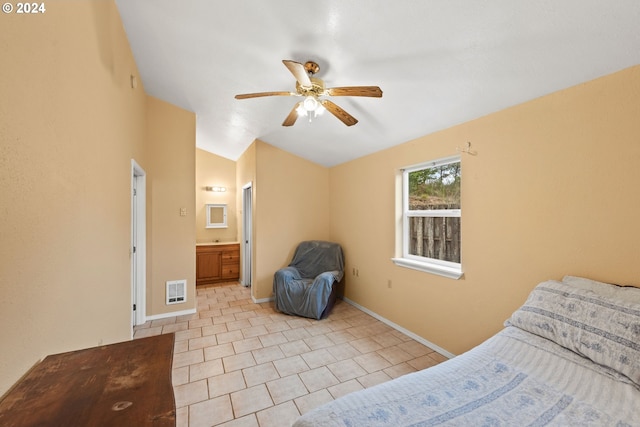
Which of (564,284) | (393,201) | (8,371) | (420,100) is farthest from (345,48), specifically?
(8,371)

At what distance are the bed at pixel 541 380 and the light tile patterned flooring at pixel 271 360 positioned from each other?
103 centimetres

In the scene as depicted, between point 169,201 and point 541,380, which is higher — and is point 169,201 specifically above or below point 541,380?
above

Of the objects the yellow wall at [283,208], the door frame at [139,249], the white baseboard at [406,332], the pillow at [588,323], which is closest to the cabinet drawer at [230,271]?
the yellow wall at [283,208]

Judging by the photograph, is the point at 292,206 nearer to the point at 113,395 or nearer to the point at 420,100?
the point at 420,100

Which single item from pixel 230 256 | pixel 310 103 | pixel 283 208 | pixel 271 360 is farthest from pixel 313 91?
pixel 230 256

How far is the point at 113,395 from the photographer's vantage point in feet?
2.50

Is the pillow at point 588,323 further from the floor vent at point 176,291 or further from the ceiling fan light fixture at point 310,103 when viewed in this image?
the floor vent at point 176,291

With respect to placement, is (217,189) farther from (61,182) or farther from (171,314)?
(61,182)

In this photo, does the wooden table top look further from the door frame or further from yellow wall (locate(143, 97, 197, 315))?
yellow wall (locate(143, 97, 197, 315))

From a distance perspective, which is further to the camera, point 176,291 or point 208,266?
point 208,266

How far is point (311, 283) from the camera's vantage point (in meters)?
3.81

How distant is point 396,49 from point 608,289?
6.45 ft

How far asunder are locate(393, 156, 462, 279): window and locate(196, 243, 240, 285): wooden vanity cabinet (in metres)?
3.57

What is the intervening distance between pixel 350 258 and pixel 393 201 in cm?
133
